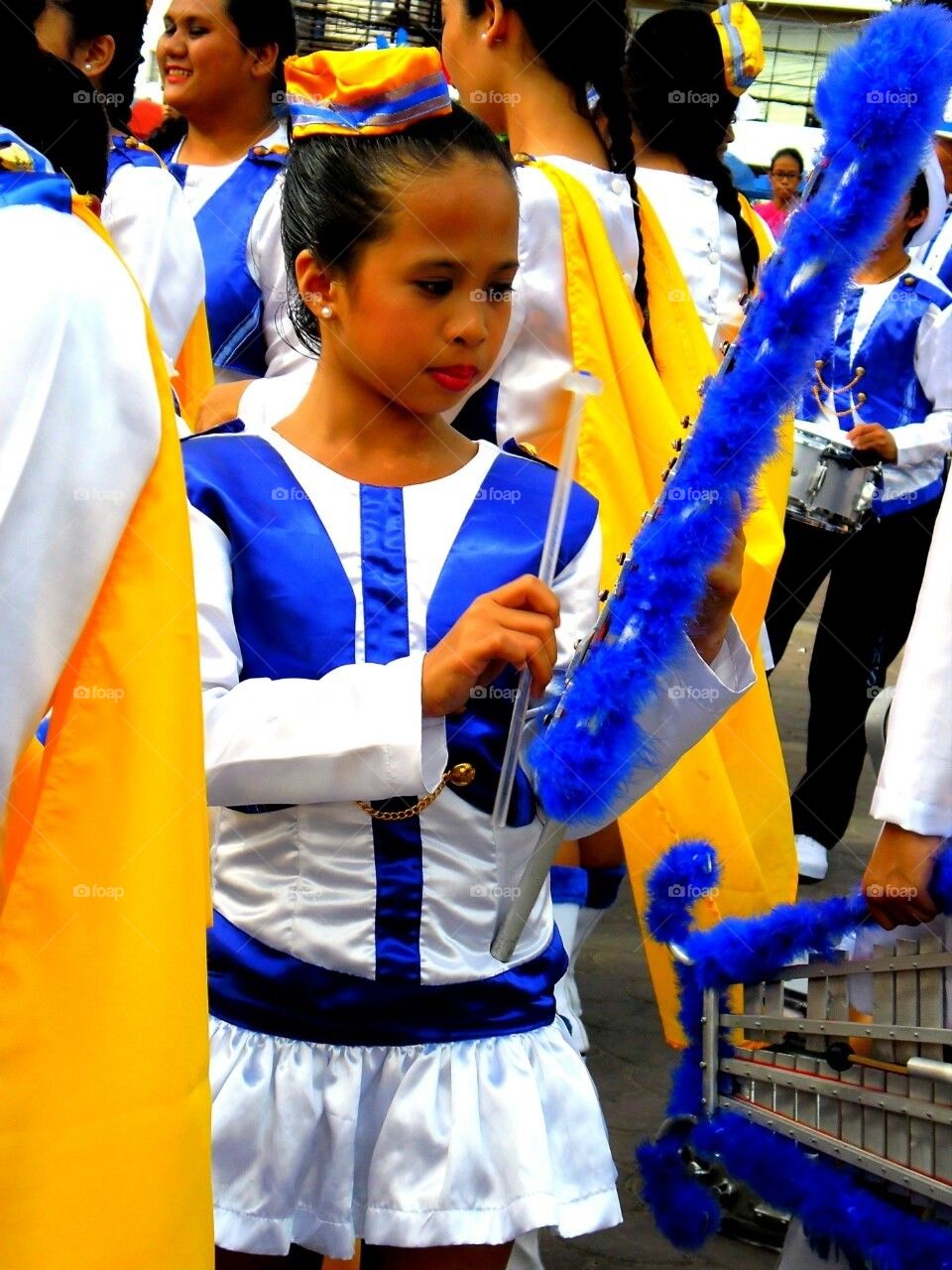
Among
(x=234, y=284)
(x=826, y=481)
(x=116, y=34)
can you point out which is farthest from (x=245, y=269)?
(x=826, y=481)

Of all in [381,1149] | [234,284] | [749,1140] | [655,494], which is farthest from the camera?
[234,284]

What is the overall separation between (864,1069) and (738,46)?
2772 millimetres

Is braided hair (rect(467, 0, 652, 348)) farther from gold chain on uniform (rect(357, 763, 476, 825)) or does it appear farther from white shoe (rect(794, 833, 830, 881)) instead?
white shoe (rect(794, 833, 830, 881))

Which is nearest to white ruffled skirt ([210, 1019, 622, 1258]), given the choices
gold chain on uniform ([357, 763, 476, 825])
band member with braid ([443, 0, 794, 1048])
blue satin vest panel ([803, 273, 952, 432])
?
gold chain on uniform ([357, 763, 476, 825])

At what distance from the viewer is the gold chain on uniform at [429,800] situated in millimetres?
1808

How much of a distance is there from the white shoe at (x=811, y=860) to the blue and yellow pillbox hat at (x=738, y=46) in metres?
2.06

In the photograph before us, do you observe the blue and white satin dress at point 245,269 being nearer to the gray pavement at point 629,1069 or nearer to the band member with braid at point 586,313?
the band member with braid at point 586,313

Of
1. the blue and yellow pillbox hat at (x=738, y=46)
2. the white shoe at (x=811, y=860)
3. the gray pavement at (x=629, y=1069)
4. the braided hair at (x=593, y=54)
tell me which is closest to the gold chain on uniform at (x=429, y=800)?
the gray pavement at (x=629, y=1069)

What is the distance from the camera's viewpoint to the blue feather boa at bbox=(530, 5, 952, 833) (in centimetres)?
159

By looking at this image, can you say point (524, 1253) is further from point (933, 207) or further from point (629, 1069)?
point (933, 207)

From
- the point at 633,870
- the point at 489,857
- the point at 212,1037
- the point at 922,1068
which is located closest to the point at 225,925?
the point at 212,1037

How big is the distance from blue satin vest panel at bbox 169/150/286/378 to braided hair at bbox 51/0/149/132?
0.27 m

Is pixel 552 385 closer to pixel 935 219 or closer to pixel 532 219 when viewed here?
pixel 532 219

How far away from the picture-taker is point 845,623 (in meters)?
5.08
